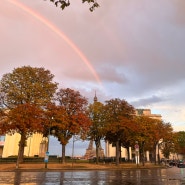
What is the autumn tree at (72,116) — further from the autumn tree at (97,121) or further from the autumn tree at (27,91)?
the autumn tree at (97,121)

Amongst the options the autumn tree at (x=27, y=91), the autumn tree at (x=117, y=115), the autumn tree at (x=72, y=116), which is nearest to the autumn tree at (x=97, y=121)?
the autumn tree at (x=117, y=115)

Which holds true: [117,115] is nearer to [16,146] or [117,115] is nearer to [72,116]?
[72,116]

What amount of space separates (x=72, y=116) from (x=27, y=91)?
1094 centimetres

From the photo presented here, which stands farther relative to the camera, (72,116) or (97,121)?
(97,121)

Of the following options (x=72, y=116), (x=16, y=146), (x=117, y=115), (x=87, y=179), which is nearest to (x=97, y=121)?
(x=117, y=115)

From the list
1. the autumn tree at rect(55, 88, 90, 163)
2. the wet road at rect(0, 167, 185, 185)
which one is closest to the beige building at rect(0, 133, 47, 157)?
the autumn tree at rect(55, 88, 90, 163)

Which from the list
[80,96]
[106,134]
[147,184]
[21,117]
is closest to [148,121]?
[106,134]

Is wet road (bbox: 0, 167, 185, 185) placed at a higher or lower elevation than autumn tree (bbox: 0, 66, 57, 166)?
lower

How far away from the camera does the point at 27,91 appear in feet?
160

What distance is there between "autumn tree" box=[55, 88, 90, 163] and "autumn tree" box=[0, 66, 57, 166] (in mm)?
3331

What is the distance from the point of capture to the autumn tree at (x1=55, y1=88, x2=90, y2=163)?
5281 centimetres

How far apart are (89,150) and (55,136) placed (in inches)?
2964

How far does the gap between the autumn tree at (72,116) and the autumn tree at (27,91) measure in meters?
3.33

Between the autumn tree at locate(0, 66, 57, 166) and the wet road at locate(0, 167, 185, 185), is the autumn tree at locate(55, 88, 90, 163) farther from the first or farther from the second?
the wet road at locate(0, 167, 185, 185)
